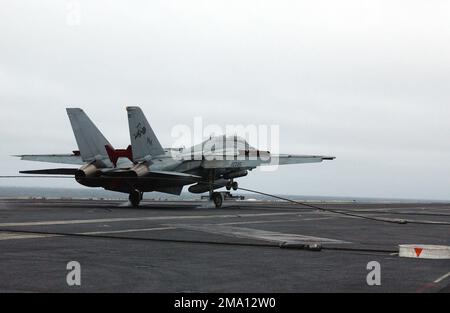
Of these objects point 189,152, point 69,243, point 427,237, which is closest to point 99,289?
point 69,243

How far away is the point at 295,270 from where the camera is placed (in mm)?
11781

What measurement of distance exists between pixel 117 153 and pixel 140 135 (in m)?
1.95

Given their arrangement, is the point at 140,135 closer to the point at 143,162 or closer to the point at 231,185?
the point at 143,162

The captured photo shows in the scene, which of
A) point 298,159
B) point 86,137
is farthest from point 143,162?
point 298,159

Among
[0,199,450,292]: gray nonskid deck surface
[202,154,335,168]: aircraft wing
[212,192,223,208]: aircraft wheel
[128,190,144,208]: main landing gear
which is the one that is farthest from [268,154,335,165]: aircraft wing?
[0,199,450,292]: gray nonskid deck surface

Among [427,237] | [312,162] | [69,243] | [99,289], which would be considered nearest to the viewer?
[99,289]

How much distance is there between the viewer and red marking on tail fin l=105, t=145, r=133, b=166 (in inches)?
1471

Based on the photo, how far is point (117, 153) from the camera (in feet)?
124

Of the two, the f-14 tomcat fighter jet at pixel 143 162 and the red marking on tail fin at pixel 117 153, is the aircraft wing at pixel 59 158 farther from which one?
the red marking on tail fin at pixel 117 153

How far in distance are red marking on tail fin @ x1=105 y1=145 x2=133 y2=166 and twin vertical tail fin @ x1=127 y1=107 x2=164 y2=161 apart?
1133 millimetres

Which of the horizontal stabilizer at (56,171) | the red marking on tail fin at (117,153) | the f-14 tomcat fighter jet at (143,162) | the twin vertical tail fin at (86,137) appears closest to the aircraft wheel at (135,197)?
the f-14 tomcat fighter jet at (143,162)

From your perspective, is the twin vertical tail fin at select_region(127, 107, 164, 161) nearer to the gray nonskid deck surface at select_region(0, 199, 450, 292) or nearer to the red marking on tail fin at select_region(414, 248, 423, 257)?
the gray nonskid deck surface at select_region(0, 199, 450, 292)

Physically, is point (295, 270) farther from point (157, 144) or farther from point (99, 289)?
point (157, 144)
